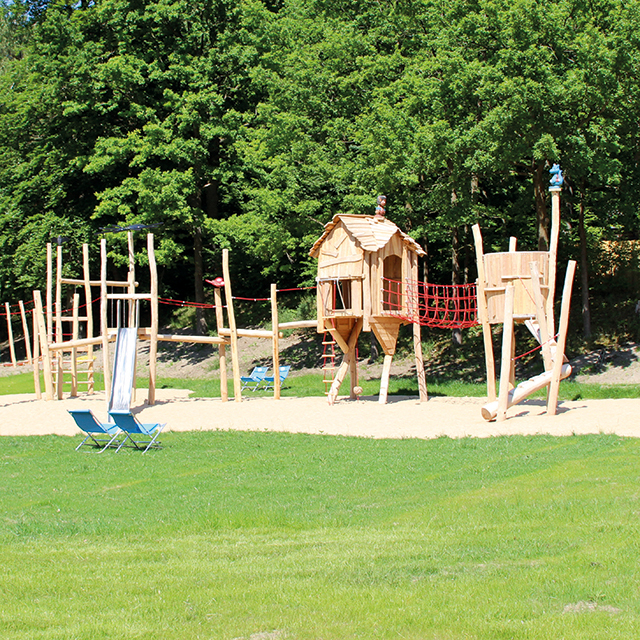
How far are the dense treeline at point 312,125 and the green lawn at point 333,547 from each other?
13.0 m

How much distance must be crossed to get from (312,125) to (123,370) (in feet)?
45.8

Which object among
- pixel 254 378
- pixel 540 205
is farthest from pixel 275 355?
pixel 540 205

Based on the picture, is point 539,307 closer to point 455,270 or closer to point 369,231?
point 369,231

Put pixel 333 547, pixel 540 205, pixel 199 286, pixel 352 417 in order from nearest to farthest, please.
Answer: pixel 333 547, pixel 352 417, pixel 540 205, pixel 199 286

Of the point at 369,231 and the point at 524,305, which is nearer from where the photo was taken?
the point at 524,305

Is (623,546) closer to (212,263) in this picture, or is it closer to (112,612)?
(112,612)

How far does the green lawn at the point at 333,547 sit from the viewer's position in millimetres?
5176

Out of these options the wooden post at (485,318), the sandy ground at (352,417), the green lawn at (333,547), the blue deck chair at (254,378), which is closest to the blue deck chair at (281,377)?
the blue deck chair at (254,378)

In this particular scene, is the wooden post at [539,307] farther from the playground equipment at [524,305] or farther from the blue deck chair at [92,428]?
the blue deck chair at [92,428]

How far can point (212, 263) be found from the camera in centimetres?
3872

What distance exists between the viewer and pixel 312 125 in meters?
28.5

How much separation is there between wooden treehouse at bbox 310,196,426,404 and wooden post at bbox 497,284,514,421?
4.00 meters

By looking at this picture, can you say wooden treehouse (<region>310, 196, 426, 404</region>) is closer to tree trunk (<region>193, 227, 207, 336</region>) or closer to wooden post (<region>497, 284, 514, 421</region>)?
wooden post (<region>497, 284, 514, 421</region>)

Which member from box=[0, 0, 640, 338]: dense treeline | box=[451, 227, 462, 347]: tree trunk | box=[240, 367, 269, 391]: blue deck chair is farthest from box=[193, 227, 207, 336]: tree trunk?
box=[451, 227, 462, 347]: tree trunk
